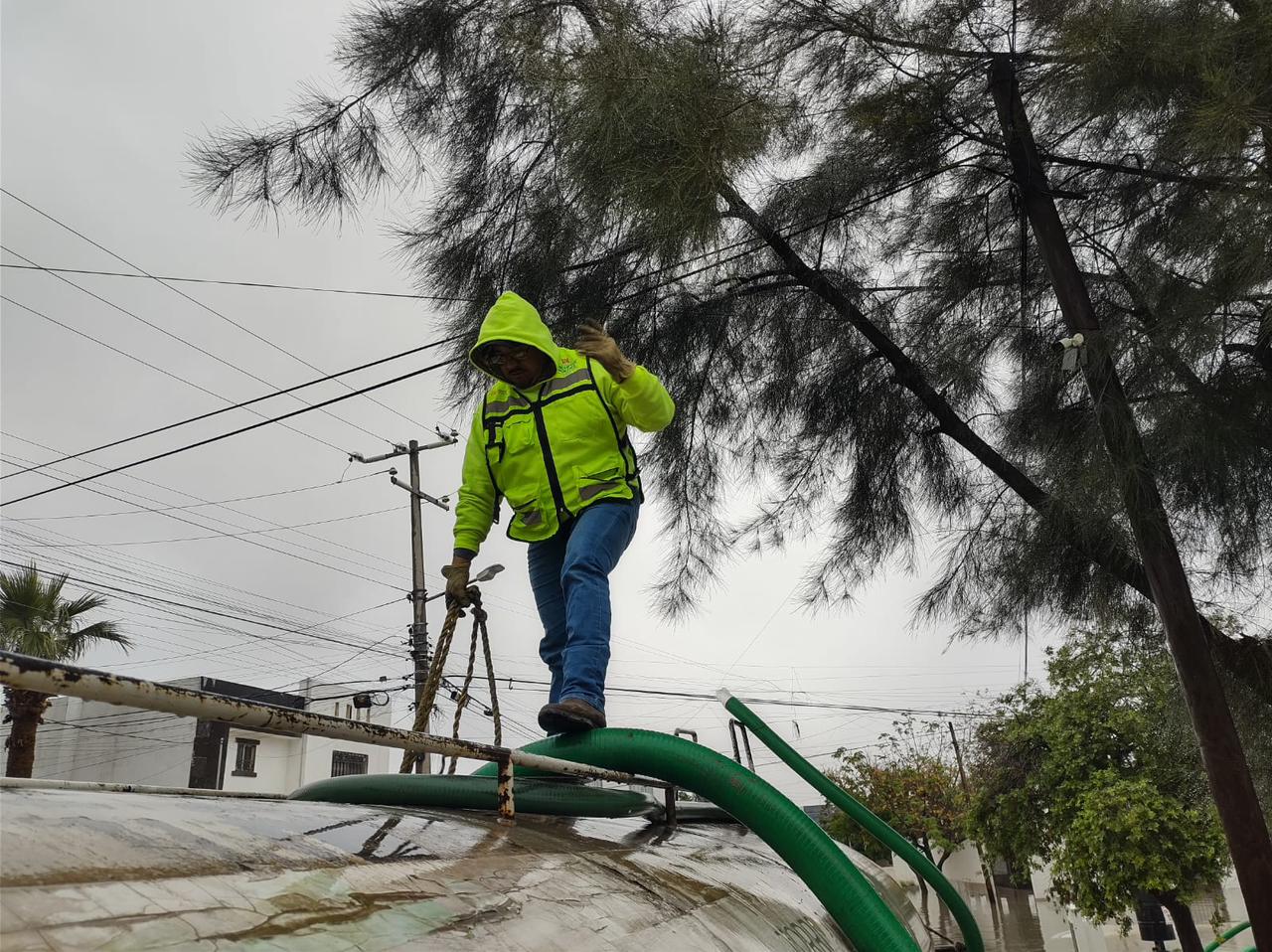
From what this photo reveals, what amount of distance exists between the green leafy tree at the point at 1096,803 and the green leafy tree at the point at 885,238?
9.63m

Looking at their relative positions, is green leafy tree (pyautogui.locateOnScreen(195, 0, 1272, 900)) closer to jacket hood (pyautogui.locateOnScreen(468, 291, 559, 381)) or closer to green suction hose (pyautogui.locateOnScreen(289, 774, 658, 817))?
jacket hood (pyautogui.locateOnScreen(468, 291, 559, 381))

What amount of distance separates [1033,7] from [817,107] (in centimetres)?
84

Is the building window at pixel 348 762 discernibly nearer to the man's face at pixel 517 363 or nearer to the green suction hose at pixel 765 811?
the man's face at pixel 517 363

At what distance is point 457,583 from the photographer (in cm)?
232

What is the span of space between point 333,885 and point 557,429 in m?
1.60

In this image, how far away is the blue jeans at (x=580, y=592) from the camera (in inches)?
72.7

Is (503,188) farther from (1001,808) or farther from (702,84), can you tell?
(1001,808)

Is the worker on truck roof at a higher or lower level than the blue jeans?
higher

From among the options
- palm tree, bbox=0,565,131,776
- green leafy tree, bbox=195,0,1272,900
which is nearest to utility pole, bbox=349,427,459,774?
palm tree, bbox=0,565,131,776

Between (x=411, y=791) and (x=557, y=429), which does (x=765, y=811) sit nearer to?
(x=411, y=791)

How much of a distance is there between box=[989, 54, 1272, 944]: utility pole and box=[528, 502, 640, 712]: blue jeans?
2075 mm

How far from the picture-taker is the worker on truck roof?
2.16 meters

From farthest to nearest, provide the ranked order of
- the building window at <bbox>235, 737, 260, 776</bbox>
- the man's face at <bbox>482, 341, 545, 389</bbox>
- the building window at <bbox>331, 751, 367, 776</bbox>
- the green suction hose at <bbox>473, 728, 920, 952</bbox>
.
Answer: the building window at <bbox>331, 751, 367, 776</bbox>, the building window at <bbox>235, 737, 260, 776</bbox>, the man's face at <bbox>482, 341, 545, 389</bbox>, the green suction hose at <bbox>473, 728, 920, 952</bbox>

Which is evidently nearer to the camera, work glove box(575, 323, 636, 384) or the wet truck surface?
the wet truck surface
